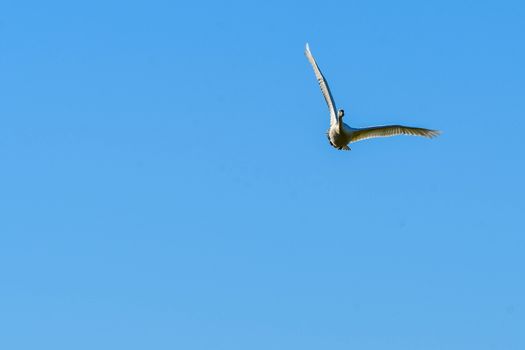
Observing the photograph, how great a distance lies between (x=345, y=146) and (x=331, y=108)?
2.42 meters

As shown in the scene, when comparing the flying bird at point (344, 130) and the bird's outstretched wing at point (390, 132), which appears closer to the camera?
the flying bird at point (344, 130)

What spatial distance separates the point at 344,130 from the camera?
111 meters

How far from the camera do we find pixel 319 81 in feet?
370

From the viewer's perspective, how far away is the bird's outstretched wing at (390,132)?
114688 millimetres

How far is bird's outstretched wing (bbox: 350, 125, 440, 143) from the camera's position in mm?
114688

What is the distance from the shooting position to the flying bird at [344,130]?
11012 centimetres

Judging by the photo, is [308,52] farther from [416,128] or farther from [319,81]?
[416,128]

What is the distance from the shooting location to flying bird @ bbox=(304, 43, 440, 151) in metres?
110

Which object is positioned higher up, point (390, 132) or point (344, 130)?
point (390, 132)

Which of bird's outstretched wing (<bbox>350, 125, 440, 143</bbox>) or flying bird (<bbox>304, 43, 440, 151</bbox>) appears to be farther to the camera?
bird's outstretched wing (<bbox>350, 125, 440, 143</bbox>)

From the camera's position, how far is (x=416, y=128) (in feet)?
380

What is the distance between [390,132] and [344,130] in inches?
262

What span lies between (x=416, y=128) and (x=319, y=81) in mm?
7525

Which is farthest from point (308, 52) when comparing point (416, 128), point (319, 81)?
point (416, 128)
